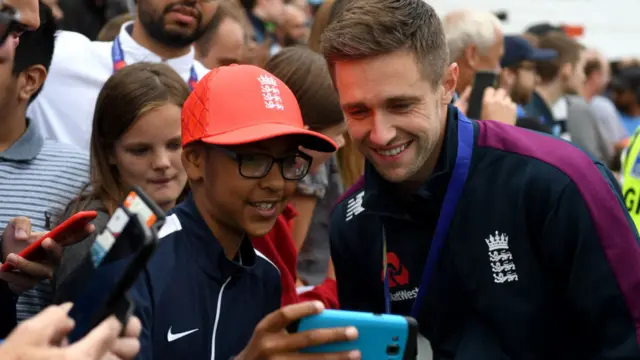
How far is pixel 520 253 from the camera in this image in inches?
113

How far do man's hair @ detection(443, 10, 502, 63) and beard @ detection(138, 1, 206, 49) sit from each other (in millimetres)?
1240

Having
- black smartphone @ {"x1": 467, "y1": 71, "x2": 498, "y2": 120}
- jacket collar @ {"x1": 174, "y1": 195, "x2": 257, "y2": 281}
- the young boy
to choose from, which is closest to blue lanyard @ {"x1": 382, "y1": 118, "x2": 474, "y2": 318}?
the young boy

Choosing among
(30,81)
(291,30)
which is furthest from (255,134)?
(291,30)

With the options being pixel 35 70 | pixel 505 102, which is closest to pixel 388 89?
pixel 35 70

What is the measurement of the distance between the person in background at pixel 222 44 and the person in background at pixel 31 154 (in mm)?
2011

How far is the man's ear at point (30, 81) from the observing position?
3.87 meters

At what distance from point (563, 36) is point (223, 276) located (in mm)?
7939

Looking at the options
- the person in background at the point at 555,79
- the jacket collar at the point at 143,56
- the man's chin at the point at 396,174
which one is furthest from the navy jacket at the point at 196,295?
the person in background at the point at 555,79

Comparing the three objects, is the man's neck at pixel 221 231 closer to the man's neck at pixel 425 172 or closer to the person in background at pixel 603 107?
the man's neck at pixel 425 172

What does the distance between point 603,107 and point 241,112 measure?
800 centimetres

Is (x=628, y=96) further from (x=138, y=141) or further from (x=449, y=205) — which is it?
(x=449, y=205)

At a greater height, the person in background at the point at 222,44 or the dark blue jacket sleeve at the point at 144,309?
the dark blue jacket sleeve at the point at 144,309

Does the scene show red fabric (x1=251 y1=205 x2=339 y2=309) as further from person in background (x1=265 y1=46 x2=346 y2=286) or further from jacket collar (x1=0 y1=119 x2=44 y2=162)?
jacket collar (x1=0 y1=119 x2=44 y2=162)

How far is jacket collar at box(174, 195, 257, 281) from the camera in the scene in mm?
2928
